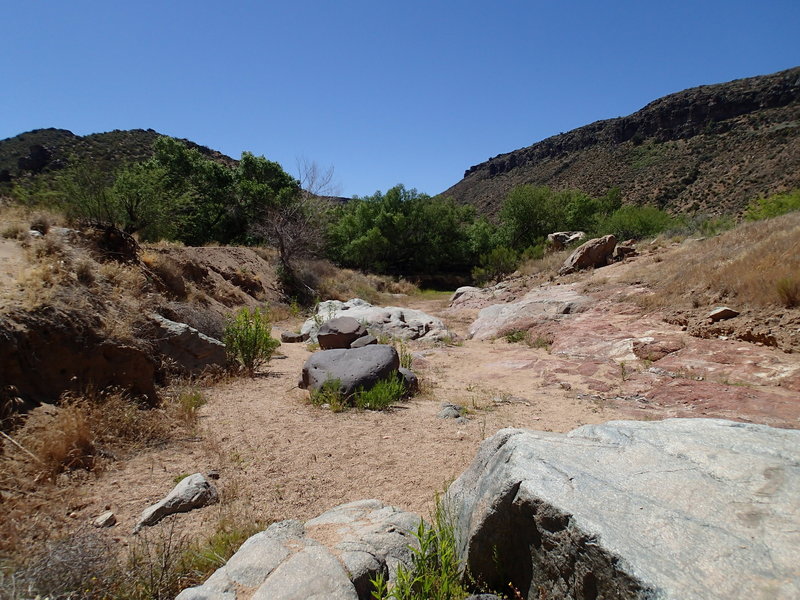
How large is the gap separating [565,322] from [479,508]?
8677mm

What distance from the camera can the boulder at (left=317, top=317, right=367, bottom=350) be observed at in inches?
322

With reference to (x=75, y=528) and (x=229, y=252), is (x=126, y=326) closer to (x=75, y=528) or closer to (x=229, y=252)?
(x=75, y=528)

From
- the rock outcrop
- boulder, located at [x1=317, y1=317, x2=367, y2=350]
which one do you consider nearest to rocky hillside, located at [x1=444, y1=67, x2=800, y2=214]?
boulder, located at [x1=317, y1=317, x2=367, y2=350]

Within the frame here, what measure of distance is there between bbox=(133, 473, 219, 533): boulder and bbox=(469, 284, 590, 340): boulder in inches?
340

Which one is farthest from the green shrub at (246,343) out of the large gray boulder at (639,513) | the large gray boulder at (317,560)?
the large gray boulder at (639,513)

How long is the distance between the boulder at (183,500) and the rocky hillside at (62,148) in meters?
31.8

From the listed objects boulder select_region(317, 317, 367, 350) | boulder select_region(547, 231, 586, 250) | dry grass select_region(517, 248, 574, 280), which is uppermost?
boulder select_region(547, 231, 586, 250)

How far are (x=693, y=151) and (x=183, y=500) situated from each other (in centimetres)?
5566

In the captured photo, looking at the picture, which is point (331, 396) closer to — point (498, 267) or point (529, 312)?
point (529, 312)

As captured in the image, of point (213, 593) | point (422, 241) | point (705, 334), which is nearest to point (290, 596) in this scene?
point (213, 593)

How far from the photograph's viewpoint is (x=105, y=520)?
2.82 metres

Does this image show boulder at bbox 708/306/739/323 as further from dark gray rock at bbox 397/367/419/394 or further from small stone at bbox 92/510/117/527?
small stone at bbox 92/510/117/527

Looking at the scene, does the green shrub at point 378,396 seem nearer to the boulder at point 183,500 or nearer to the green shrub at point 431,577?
the boulder at point 183,500

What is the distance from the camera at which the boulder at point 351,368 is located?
5.62 meters
